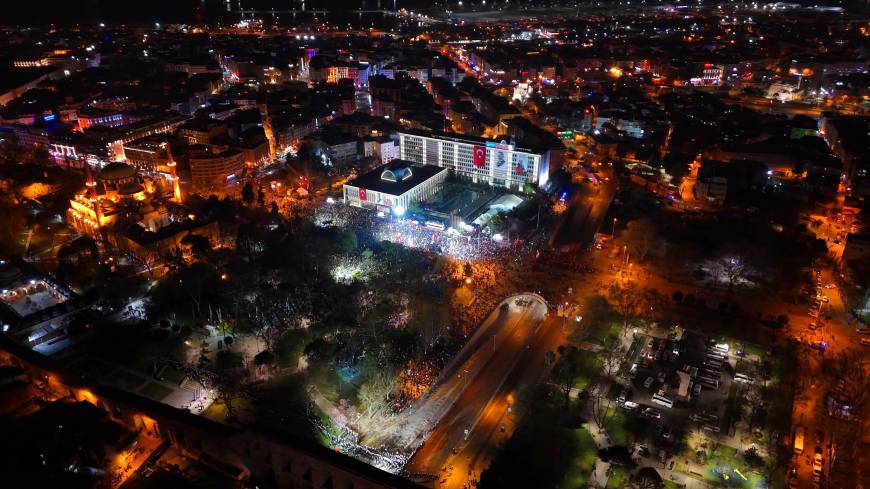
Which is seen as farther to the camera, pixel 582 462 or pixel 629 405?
pixel 629 405

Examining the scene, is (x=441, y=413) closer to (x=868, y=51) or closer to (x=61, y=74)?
(x=61, y=74)

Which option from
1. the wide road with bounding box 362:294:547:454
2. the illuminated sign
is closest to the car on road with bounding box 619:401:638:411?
the wide road with bounding box 362:294:547:454

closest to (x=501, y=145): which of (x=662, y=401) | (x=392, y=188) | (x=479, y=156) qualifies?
(x=479, y=156)

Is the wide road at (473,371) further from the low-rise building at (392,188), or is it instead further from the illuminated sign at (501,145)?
the illuminated sign at (501,145)

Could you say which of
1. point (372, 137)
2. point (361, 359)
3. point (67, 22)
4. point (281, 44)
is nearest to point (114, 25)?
point (67, 22)

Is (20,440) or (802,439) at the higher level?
(20,440)

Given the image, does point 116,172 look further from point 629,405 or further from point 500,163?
point 629,405
